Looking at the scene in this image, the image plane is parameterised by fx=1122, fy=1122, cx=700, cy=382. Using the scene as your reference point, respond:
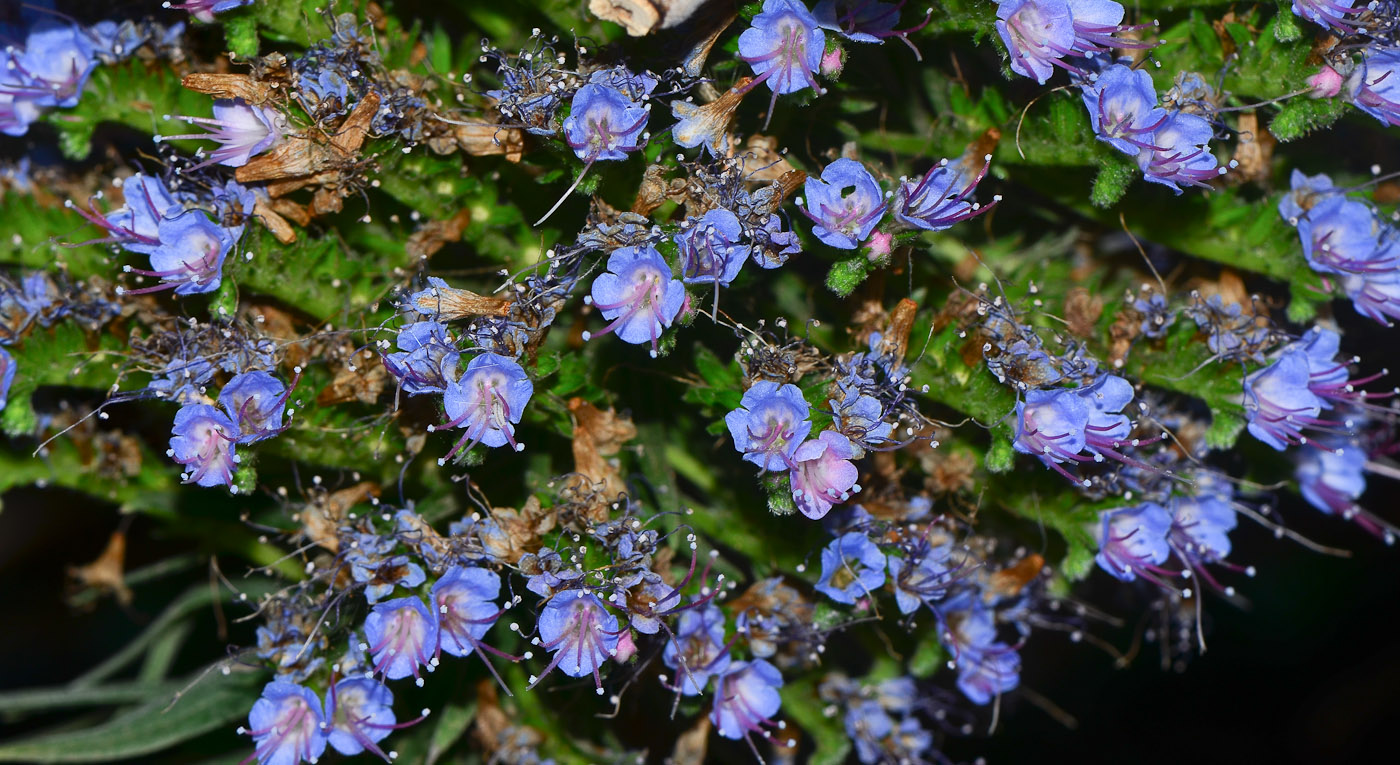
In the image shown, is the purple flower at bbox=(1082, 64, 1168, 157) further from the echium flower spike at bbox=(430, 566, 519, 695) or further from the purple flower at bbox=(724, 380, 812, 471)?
the echium flower spike at bbox=(430, 566, 519, 695)

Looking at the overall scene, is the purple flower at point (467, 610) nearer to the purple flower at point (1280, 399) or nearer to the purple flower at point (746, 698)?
the purple flower at point (746, 698)

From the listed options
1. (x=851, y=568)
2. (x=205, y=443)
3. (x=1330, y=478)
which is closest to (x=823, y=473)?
(x=851, y=568)

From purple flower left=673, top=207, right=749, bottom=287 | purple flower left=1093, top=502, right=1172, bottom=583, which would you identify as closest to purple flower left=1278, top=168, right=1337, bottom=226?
Answer: purple flower left=1093, top=502, right=1172, bottom=583

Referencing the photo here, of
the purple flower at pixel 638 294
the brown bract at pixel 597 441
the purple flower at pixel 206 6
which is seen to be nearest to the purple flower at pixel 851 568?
the brown bract at pixel 597 441

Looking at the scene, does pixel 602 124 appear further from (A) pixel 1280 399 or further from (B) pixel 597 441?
(A) pixel 1280 399

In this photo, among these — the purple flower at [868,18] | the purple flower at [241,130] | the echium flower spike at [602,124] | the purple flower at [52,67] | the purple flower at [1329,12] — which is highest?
the purple flower at [1329,12]

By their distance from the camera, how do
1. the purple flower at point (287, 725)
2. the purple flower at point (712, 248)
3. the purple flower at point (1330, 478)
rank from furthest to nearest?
the purple flower at point (1330, 478) → the purple flower at point (287, 725) → the purple flower at point (712, 248)

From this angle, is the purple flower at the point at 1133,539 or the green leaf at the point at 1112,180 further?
the purple flower at the point at 1133,539
